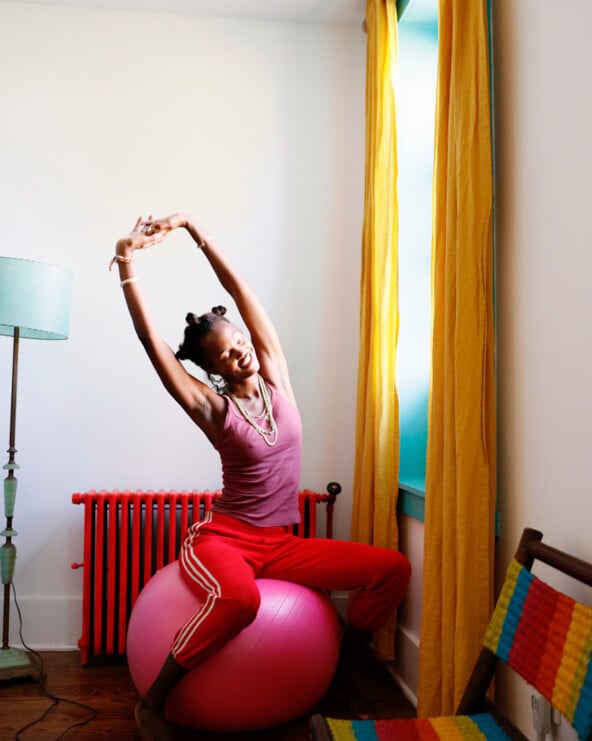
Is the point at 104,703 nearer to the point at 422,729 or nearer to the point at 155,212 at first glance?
the point at 422,729

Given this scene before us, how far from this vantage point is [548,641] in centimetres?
125

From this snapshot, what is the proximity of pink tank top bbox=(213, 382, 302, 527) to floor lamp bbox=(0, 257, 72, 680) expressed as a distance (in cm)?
82

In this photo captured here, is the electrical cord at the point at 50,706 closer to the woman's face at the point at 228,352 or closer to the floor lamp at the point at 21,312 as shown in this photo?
the floor lamp at the point at 21,312

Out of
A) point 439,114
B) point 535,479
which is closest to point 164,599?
point 535,479

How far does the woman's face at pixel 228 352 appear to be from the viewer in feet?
7.13

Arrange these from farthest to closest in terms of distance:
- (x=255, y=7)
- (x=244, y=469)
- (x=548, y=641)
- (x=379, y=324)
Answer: (x=255, y=7) < (x=379, y=324) < (x=244, y=469) < (x=548, y=641)

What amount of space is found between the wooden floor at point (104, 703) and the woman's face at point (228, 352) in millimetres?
1052

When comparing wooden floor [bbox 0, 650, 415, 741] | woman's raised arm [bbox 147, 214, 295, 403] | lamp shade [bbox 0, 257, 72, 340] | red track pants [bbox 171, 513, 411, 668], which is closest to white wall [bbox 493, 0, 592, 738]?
red track pants [bbox 171, 513, 411, 668]

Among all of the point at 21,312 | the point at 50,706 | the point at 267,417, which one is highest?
the point at 21,312

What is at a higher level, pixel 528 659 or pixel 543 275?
pixel 543 275

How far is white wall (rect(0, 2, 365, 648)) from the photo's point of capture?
2949 mm

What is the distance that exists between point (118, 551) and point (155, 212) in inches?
57.8

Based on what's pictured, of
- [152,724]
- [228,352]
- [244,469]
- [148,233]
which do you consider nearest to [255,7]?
[148,233]

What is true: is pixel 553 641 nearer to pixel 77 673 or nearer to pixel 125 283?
pixel 125 283
